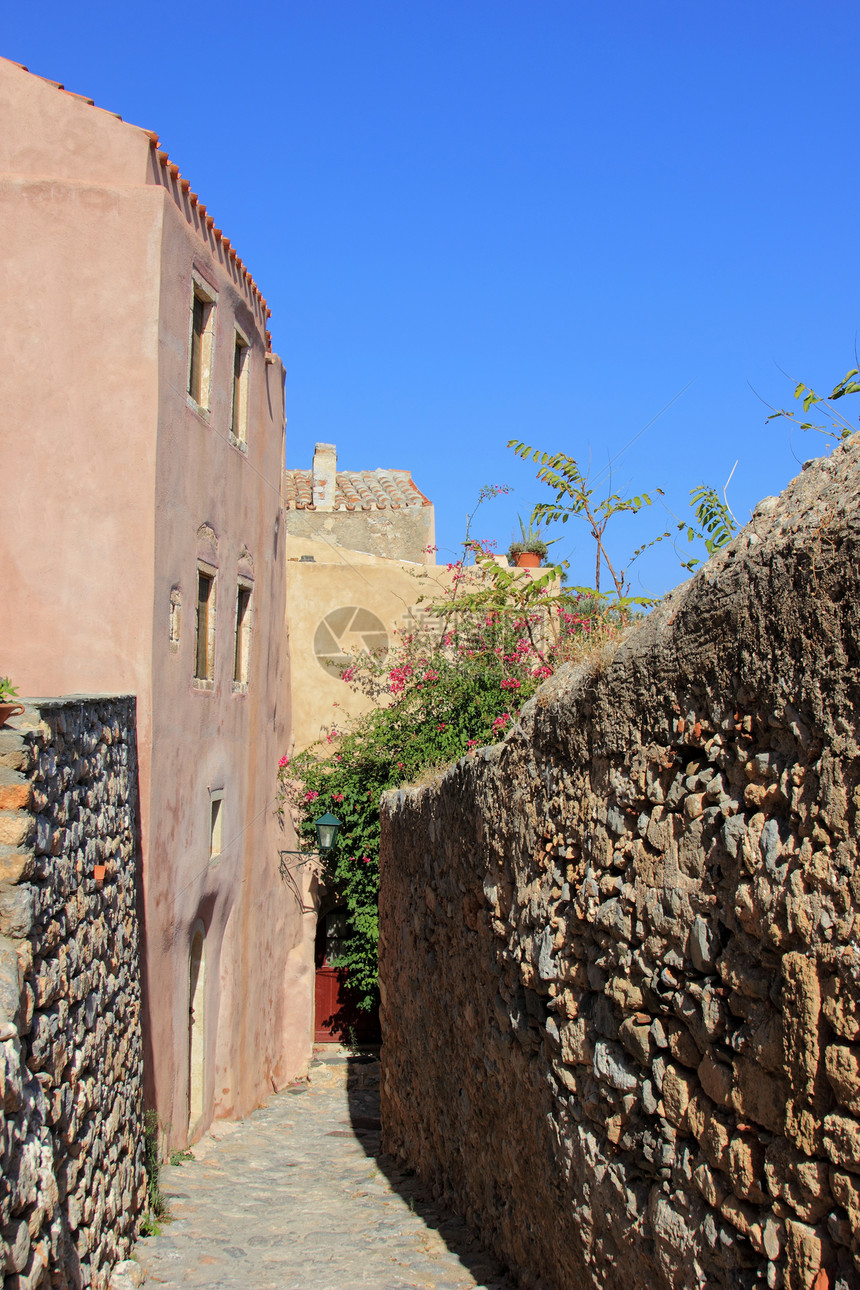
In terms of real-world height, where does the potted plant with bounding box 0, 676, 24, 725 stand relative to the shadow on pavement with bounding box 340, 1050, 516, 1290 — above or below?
above

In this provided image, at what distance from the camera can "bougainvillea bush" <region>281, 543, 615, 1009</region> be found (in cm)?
1282

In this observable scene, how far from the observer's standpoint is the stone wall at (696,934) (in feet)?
7.77

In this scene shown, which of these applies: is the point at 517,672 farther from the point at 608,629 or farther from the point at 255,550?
the point at 608,629

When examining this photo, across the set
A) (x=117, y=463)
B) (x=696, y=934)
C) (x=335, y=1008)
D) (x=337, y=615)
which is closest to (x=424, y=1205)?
(x=696, y=934)

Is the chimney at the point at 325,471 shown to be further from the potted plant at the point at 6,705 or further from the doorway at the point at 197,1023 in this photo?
the potted plant at the point at 6,705

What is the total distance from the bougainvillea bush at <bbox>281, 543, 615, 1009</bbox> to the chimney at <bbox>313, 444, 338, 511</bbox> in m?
4.92

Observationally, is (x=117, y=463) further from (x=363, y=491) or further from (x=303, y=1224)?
(x=363, y=491)

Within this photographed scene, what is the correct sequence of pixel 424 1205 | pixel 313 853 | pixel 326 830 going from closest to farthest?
pixel 424 1205 → pixel 326 830 → pixel 313 853

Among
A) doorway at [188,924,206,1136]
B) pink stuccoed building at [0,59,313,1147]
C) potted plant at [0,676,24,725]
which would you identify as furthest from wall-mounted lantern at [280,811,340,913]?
potted plant at [0,676,24,725]

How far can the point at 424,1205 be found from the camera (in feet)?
22.6

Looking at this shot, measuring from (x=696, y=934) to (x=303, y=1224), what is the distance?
526 centimetres

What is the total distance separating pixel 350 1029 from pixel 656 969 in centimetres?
1380

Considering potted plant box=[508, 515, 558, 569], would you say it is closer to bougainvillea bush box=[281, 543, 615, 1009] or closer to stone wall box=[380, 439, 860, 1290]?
bougainvillea bush box=[281, 543, 615, 1009]

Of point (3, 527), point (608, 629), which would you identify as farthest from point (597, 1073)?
point (3, 527)
